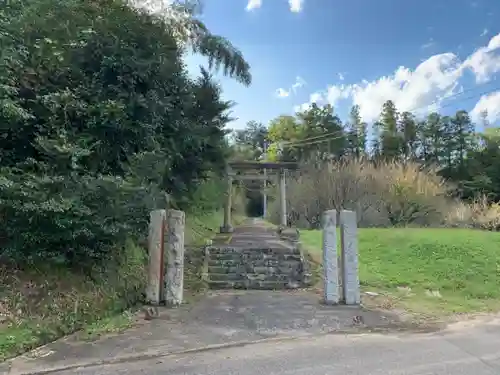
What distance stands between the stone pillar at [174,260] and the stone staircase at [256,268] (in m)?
1.93

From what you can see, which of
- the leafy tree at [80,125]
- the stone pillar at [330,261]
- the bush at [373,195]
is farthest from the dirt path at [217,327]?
the bush at [373,195]

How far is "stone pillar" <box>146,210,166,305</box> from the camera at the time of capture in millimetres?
7191

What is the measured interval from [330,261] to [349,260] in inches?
13.8

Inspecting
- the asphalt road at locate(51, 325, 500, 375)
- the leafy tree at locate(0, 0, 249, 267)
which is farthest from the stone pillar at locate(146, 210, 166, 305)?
the asphalt road at locate(51, 325, 500, 375)

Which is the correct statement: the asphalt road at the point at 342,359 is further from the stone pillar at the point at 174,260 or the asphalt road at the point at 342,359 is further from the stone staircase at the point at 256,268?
the stone staircase at the point at 256,268

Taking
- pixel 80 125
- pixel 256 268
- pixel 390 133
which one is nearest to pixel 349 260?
pixel 256 268

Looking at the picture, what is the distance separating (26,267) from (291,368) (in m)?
4.31

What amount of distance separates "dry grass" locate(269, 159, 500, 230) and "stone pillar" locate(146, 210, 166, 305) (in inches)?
609

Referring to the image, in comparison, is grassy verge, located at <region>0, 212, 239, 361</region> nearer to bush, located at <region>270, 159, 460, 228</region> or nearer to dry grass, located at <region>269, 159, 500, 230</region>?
dry grass, located at <region>269, 159, 500, 230</region>

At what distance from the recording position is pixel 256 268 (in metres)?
9.91

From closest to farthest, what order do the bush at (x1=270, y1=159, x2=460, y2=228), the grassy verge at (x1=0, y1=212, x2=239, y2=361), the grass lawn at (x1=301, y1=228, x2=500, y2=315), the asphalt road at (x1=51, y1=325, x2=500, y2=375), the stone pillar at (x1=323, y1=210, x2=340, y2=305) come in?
the asphalt road at (x1=51, y1=325, x2=500, y2=375), the grassy verge at (x1=0, y1=212, x2=239, y2=361), the stone pillar at (x1=323, y1=210, x2=340, y2=305), the grass lawn at (x1=301, y1=228, x2=500, y2=315), the bush at (x1=270, y1=159, x2=460, y2=228)

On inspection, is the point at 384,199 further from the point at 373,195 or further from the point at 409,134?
the point at 409,134

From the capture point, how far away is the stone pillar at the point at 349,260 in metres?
7.43

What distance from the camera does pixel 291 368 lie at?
4.28 m
